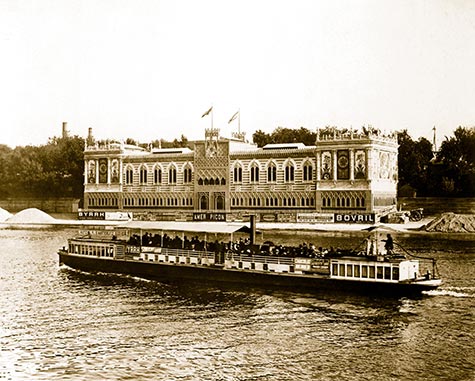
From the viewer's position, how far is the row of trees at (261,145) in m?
95.1

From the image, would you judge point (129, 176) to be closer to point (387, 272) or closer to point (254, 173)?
point (254, 173)

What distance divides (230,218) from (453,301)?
2257 inches

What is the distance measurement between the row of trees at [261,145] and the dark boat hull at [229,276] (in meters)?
57.2

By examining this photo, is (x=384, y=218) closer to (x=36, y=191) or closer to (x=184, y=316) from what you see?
(x=184, y=316)

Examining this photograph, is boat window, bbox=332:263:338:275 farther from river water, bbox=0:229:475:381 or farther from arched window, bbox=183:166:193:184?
arched window, bbox=183:166:193:184

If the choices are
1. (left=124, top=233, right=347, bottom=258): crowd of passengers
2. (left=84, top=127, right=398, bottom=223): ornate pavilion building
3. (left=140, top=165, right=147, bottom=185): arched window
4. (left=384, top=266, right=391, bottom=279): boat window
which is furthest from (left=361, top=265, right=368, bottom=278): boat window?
(left=140, top=165, right=147, bottom=185): arched window

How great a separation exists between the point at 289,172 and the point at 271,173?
8.44ft

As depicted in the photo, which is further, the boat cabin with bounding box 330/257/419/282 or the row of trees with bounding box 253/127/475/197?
the row of trees with bounding box 253/127/475/197

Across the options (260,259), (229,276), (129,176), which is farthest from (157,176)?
(260,259)

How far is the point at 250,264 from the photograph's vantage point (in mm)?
43844

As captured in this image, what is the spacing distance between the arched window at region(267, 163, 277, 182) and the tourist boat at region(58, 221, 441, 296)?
45.0 meters

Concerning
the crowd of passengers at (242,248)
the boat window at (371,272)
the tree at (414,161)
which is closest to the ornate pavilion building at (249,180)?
the tree at (414,161)

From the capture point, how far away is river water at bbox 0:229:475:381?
83.9 ft

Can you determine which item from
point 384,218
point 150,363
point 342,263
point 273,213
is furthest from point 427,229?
point 150,363
